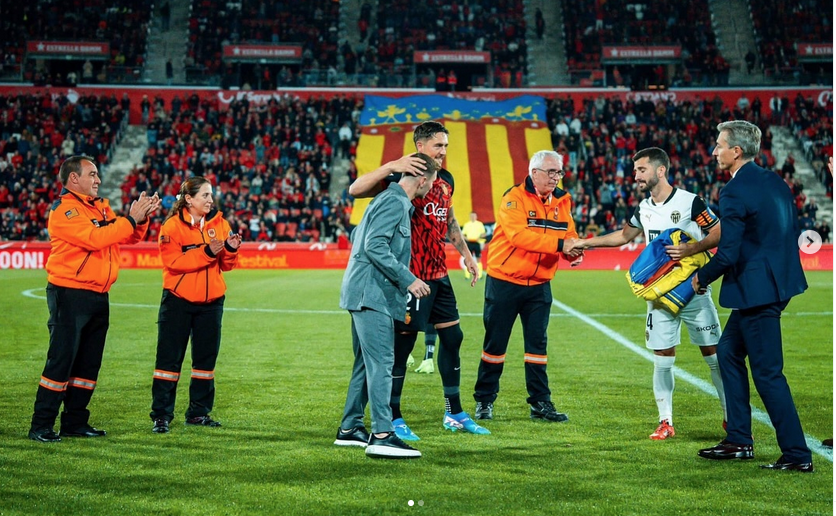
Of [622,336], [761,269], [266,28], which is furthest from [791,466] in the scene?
[266,28]

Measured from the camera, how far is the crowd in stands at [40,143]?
33.0 metres

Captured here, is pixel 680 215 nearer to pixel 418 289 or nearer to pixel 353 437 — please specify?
pixel 418 289

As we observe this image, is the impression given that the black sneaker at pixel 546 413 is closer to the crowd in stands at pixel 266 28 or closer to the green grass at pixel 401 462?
the green grass at pixel 401 462

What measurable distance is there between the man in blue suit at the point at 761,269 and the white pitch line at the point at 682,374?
1.93 feet

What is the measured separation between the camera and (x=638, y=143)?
130 ft

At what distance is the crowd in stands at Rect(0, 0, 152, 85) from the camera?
44906mm

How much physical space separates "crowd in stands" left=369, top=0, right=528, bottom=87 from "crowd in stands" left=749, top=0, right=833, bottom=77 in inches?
468

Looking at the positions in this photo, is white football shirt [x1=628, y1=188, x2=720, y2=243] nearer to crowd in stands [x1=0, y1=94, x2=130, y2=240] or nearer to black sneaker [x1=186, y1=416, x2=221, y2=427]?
black sneaker [x1=186, y1=416, x2=221, y2=427]

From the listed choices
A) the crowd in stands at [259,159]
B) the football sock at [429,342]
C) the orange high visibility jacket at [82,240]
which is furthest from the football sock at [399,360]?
the crowd in stands at [259,159]

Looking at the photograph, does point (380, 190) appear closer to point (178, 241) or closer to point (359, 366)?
point (359, 366)

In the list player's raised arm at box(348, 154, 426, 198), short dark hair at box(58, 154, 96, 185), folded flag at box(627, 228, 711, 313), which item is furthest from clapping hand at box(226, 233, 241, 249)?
folded flag at box(627, 228, 711, 313)

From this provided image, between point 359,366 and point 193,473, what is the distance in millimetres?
1389

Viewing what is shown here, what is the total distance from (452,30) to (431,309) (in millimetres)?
42687

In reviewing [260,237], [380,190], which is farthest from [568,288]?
[380,190]
